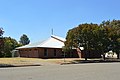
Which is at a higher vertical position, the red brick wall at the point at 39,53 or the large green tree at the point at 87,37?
the large green tree at the point at 87,37

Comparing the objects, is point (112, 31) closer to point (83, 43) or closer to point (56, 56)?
point (83, 43)

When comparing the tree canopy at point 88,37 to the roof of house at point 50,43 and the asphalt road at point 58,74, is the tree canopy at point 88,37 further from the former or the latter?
the asphalt road at point 58,74

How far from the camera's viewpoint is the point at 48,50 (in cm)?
5616

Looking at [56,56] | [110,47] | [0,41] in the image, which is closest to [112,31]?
[110,47]

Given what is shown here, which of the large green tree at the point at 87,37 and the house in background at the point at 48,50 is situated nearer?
the large green tree at the point at 87,37

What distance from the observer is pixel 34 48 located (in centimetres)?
5638

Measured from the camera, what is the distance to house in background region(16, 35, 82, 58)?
2172 inches

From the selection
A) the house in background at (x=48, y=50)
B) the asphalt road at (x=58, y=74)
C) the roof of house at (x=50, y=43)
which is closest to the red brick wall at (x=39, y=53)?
the house in background at (x=48, y=50)

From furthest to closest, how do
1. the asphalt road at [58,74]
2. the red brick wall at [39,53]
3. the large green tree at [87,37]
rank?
the red brick wall at [39,53] → the large green tree at [87,37] → the asphalt road at [58,74]

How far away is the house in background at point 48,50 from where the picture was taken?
55156 millimetres

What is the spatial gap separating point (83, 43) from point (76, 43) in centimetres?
122

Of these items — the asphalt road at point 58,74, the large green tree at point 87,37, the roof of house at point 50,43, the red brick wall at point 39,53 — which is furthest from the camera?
the roof of house at point 50,43

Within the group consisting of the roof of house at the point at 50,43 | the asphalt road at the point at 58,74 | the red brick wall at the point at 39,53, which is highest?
the roof of house at the point at 50,43

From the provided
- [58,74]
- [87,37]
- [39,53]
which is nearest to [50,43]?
[39,53]
